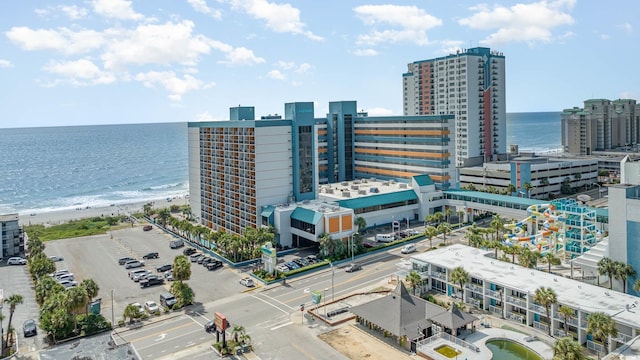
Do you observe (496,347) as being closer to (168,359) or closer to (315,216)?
(168,359)

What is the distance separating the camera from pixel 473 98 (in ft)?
482

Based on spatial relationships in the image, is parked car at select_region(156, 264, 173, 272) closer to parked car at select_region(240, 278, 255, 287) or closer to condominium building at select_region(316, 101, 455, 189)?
parked car at select_region(240, 278, 255, 287)

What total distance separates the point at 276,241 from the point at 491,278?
130 feet

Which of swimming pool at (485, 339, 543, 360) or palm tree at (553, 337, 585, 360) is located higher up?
palm tree at (553, 337, 585, 360)

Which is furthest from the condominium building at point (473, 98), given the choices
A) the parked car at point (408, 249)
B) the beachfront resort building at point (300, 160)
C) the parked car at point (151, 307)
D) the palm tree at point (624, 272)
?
the parked car at point (151, 307)

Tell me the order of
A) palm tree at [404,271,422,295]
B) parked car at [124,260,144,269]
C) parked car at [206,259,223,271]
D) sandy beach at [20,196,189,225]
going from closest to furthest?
palm tree at [404,271,422,295] → parked car at [206,259,223,271] → parked car at [124,260,144,269] → sandy beach at [20,196,189,225]

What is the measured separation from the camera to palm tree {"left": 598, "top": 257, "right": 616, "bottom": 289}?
5443cm

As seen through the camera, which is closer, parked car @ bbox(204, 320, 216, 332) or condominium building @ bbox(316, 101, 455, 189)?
parked car @ bbox(204, 320, 216, 332)

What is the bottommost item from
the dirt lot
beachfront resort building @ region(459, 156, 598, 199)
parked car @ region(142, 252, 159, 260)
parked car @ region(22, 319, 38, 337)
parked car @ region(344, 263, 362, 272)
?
the dirt lot

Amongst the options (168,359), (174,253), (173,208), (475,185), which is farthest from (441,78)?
(168,359)

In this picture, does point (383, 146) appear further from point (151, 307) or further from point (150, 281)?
point (151, 307)

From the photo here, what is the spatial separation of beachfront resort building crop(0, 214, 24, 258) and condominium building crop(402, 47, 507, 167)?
368 feet

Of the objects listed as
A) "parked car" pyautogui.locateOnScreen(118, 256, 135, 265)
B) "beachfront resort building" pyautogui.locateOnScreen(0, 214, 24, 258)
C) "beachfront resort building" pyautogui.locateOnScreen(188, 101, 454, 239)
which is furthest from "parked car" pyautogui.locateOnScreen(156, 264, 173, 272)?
"beachfront resort building" pyautogui.locateOnScreen(0, 214, 24, 258)

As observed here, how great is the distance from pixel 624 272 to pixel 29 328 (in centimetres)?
6565
